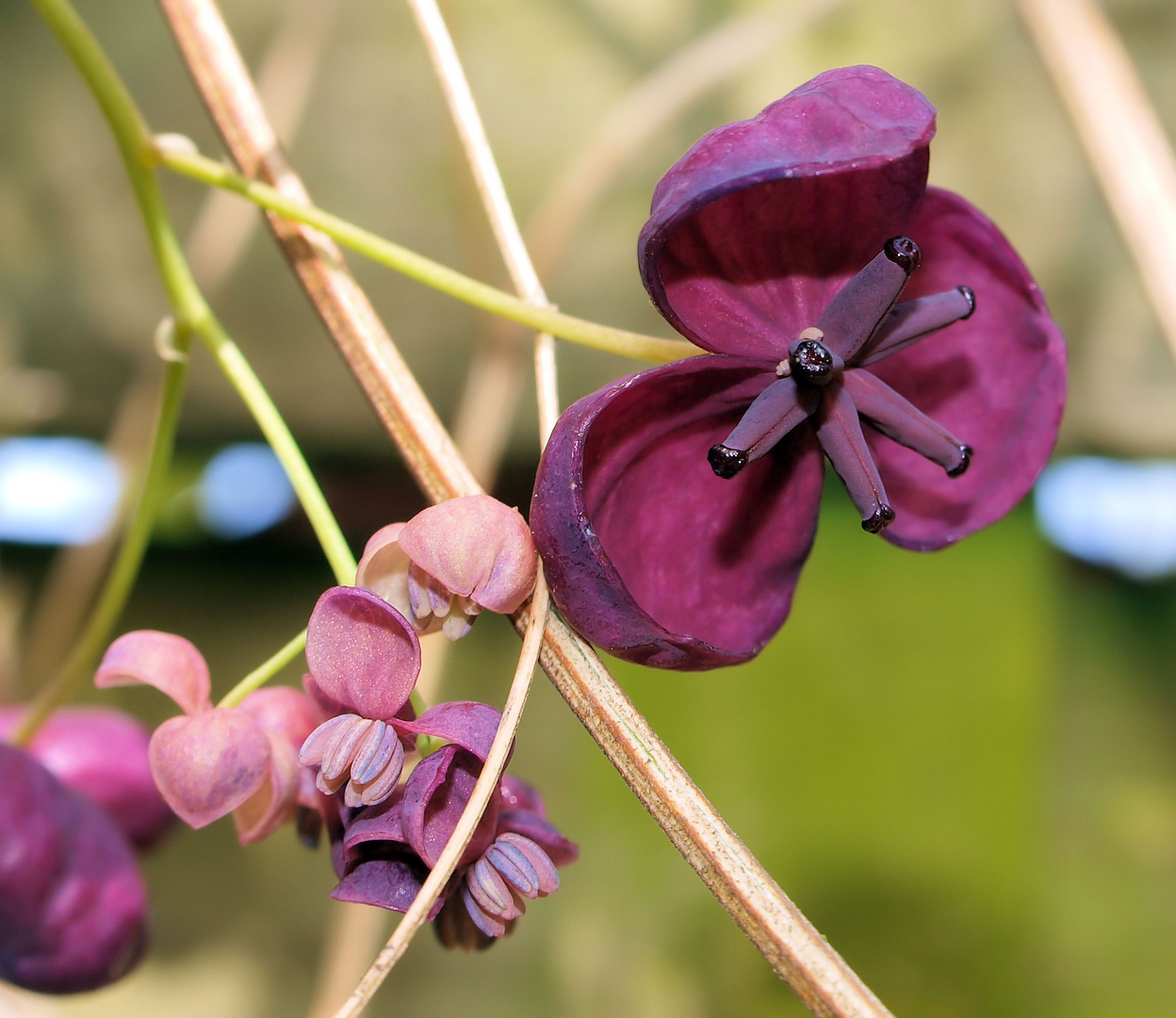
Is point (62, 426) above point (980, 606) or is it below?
above

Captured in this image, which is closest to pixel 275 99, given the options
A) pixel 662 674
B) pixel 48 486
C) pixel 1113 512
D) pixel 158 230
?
pixel 158 230

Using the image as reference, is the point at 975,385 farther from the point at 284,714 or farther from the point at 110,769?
the point at 110,769

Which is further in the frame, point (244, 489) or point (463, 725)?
point (244, 489)

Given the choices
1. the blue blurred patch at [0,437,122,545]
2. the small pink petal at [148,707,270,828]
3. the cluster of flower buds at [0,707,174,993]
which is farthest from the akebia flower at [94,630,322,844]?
the blue blurred patch at [0,437,122,545]

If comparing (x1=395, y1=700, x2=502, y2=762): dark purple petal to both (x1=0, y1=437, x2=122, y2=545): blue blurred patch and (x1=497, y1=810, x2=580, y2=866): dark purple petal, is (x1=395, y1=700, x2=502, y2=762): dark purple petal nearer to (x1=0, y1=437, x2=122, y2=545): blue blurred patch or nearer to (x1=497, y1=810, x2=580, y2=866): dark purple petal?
(x1=497, y1=810, x2=580, y2=866): dark purple petal

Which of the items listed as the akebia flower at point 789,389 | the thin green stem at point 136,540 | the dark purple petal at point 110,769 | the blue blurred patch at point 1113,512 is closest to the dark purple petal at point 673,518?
the akebia flower at point 789,389

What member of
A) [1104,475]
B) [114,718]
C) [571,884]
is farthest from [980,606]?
[114,718]

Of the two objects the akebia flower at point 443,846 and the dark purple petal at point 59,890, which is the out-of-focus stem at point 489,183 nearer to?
the akebia flower at point 443,846

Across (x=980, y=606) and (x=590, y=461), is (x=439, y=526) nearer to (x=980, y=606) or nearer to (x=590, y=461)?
(x=590, y=461)
